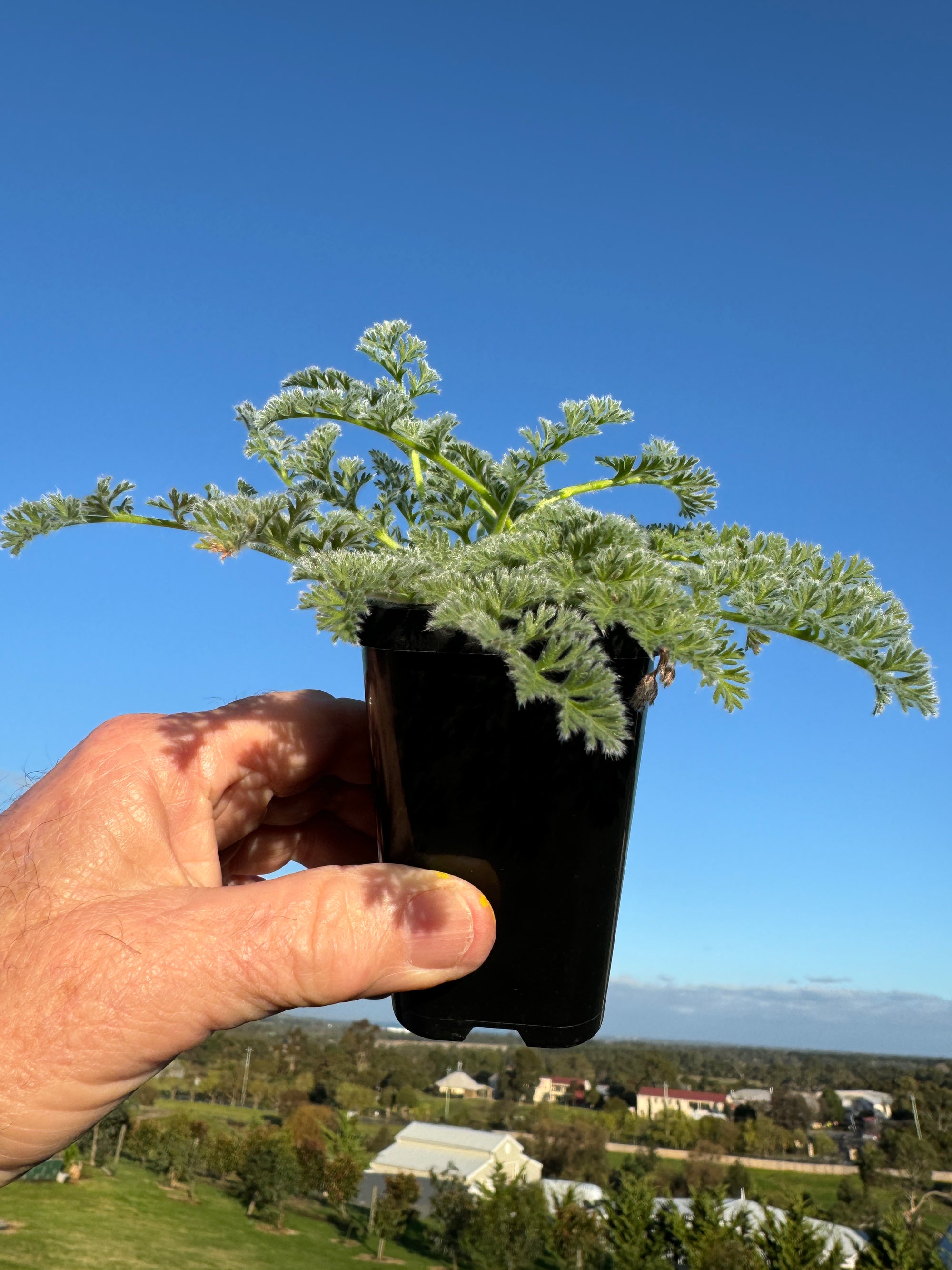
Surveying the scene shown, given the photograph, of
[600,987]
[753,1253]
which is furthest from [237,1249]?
[600,987]

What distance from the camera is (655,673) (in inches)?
74.7

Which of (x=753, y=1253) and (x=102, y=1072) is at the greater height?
(x=102, y=1072)

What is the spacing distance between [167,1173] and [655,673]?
7047 centimetres

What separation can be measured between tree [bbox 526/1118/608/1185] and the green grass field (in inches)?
382

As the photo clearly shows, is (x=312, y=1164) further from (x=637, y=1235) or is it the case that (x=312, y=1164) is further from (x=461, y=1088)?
(x=637, y=1235)

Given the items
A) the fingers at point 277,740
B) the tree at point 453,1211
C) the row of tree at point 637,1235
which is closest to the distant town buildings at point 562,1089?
the row of tree at point 637,1235

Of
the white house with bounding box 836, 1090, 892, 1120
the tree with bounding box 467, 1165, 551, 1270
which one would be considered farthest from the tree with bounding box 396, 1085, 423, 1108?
the white house with bounding box 836, 1090, 892, 1120

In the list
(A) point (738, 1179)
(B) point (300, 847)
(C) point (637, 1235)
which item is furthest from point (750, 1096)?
(B) point (300, 847)

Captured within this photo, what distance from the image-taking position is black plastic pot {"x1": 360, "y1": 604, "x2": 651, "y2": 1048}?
1884 millimetres

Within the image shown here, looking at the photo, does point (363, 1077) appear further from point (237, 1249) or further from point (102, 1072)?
point (102, 1072)

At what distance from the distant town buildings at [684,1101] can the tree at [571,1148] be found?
4205 millimetres

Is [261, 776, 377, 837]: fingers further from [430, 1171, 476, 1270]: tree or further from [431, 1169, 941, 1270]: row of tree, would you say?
[430, 1171, 476, 1270]: tree

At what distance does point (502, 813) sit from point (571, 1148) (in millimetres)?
67991

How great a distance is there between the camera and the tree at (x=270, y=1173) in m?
56.7
